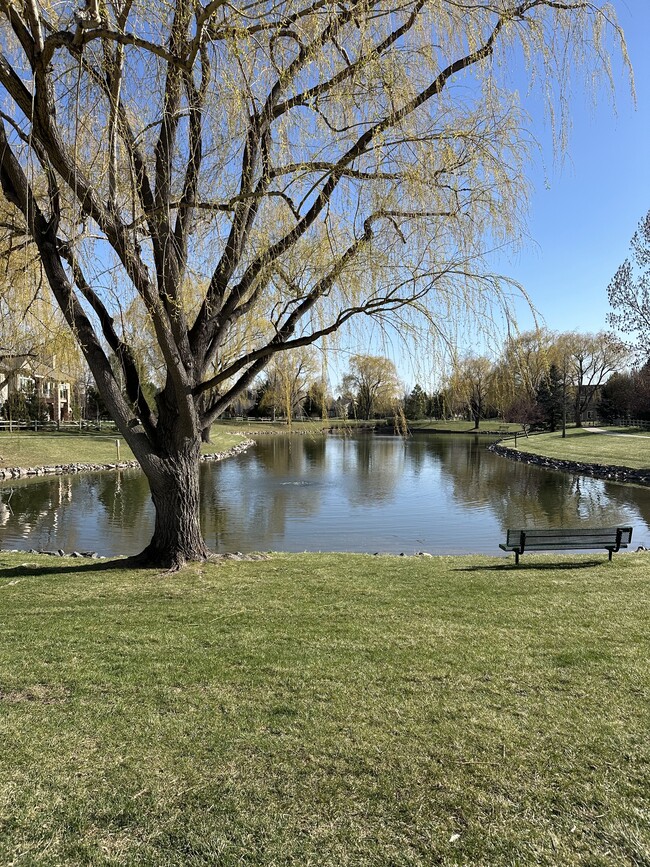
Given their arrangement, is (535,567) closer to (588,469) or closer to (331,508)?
(331,508)

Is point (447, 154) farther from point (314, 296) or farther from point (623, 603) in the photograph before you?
point (623, 603)

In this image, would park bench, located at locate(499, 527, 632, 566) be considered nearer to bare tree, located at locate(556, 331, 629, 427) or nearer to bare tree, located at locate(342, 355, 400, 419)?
bare tree, located at locate(342, 355, 400, 419)

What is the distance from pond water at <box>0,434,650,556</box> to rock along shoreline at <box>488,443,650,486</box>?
4.33 ft

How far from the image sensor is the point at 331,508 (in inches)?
662

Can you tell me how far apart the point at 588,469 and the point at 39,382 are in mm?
23596

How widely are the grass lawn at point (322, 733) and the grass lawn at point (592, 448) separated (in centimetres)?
2522

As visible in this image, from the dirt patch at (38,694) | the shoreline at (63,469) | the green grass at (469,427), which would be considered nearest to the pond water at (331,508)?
the shoreline at (63,469)

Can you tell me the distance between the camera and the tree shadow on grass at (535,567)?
25.8ft

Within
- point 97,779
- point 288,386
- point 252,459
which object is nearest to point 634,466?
point 252,459

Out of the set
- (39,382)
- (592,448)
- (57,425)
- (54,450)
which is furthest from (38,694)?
(57,425)

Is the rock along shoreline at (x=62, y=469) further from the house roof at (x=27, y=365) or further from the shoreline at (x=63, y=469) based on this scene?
the house roof at (x=27, y=365)

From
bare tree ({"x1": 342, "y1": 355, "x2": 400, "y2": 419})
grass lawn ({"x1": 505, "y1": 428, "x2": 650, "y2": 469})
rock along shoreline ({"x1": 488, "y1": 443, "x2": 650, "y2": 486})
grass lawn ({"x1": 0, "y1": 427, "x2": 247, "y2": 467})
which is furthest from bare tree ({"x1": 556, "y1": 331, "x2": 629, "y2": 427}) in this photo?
bare tree ({"x1": 342, "y1": 355, "x2": 400, "y2": 419})

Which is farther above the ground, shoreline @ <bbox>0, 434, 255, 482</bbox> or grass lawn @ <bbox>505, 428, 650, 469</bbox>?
grass lawn @ <bbox>505, 428, 650, 469</bbox>

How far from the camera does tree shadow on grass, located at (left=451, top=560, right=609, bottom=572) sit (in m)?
7.85
